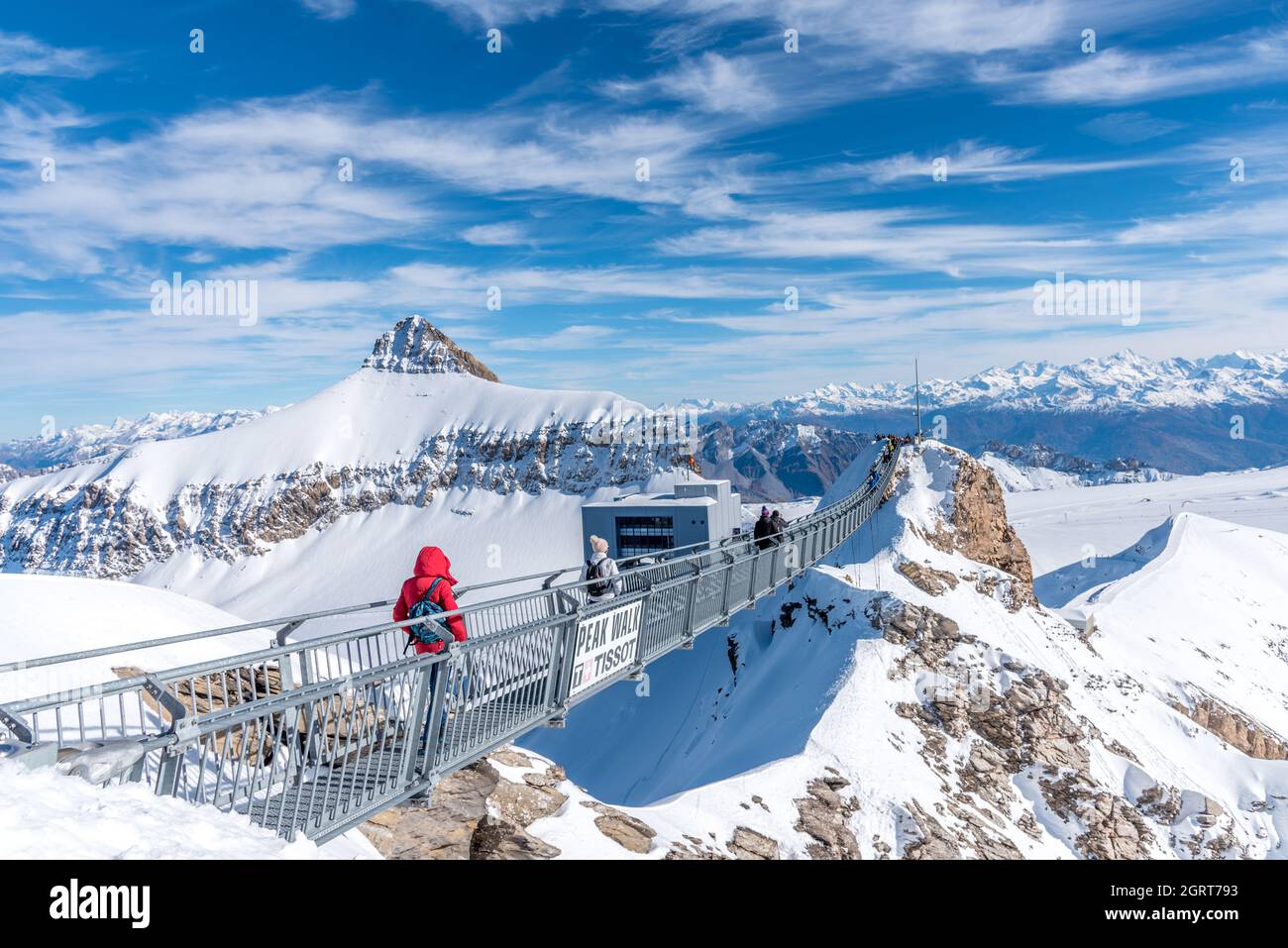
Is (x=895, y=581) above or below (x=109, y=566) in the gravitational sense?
above

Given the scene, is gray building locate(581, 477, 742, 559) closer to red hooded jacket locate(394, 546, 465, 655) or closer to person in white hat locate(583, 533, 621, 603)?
person in white hat locate(583, 533, 621, 603)

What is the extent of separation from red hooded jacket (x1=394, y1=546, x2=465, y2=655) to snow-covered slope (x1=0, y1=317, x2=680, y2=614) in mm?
127581

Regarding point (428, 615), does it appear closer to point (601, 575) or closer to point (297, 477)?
point (601, 575)

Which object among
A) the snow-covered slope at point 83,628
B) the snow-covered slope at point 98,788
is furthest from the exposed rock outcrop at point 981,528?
the snow-covered slope at point 98,788

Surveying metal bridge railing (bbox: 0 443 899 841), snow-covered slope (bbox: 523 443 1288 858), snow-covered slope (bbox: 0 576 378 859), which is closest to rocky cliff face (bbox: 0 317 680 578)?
snow-covered slope (bbox: 523 443 1288 858)

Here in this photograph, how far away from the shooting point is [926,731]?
2186 centimetres

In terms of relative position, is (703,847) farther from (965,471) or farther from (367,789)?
(965,471)

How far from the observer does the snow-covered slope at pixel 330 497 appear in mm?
150000

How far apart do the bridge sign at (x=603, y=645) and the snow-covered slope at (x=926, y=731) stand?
231 centimetres

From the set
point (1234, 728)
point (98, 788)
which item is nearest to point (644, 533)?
point (1234, 728)

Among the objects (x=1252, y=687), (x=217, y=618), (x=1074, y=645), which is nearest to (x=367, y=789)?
(x=217, y=618)

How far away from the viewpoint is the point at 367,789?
→ 21.3 feet
